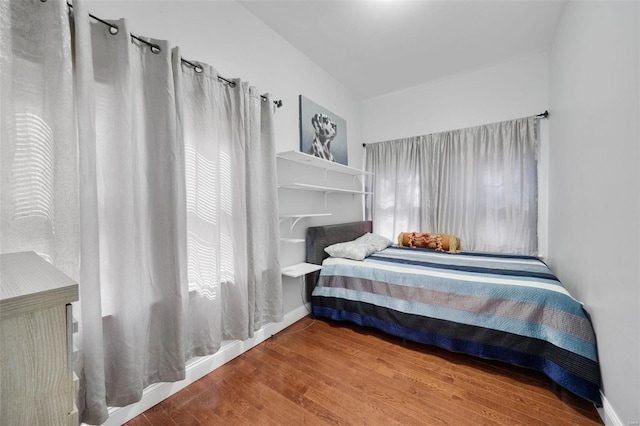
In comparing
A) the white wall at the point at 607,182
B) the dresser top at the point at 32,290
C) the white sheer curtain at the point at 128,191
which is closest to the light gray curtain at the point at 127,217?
the white sheer curtain at the point at 128,191

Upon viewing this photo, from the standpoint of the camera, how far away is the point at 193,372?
64.8 inches

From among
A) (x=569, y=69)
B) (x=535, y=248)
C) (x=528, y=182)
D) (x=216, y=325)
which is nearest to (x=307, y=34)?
(x=569, y=69)

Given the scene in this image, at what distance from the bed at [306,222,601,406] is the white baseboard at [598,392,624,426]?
0.11 ft

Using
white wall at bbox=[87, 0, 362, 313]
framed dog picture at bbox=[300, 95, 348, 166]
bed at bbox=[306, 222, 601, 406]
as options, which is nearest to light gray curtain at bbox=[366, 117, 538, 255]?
bed at bbox=[306, 222, 601, 406]

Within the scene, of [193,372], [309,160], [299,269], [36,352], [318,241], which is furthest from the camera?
[318,241]

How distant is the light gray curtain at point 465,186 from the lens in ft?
9.14

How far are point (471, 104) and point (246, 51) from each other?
268cm

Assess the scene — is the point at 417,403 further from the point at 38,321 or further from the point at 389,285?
the point at 38,321

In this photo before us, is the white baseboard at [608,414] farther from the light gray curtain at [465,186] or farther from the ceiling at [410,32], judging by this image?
the ceiling at [410,32]

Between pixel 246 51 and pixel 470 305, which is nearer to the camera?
pixel 470 305

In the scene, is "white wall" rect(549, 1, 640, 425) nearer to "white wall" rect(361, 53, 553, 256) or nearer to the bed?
the bed

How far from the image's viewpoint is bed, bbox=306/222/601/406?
1471 millimetres

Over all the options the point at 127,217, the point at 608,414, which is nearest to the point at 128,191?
the point at 127,217

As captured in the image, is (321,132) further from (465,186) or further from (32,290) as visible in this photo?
(32,290)
